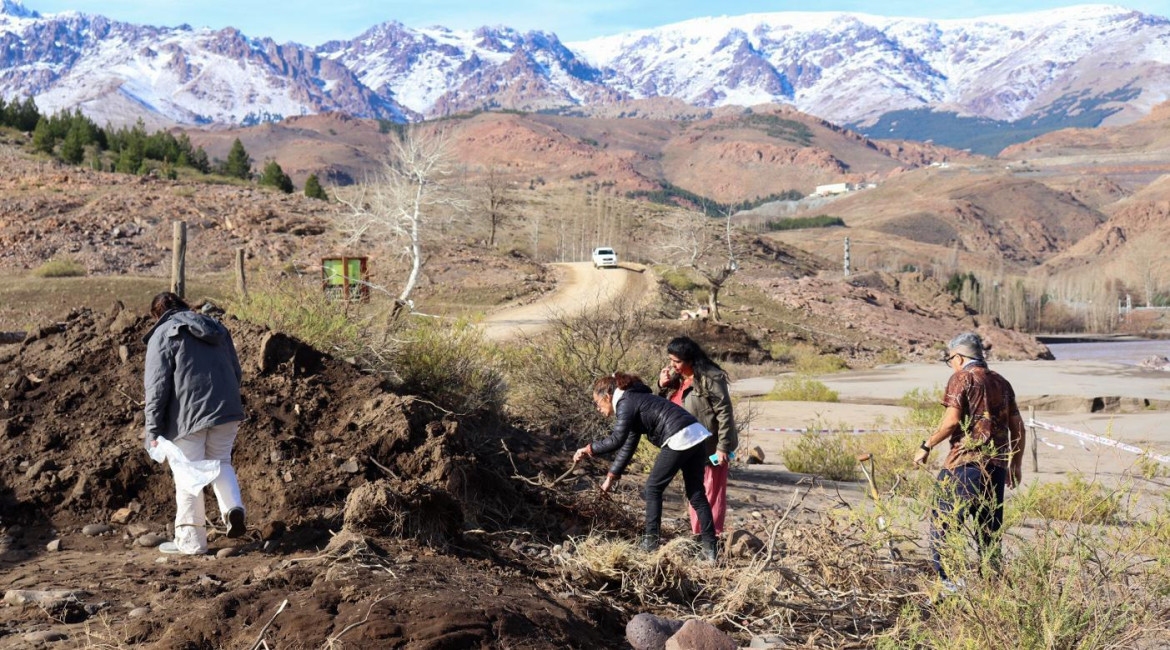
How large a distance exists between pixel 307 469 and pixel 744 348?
83.4ft

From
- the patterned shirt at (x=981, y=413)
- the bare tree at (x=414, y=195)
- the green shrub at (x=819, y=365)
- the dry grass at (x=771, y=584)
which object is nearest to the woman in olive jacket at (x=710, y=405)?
the dry grass at (x=771, y=584)

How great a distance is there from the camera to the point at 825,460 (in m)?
11.4

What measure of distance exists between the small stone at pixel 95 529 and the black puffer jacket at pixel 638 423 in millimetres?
2876

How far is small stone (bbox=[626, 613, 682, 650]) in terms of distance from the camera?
462 centimetres

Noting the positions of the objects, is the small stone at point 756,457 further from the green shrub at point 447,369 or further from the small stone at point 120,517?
the small stone at point 120,517

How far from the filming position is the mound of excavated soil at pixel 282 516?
4199 mm

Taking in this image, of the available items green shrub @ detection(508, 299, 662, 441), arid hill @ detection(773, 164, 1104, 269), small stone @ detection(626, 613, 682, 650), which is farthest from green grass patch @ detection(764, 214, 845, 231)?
small stone @ detection(626, 613, 682, 650)

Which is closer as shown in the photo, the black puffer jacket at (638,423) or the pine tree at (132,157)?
the black puffer jacket at (638,423)

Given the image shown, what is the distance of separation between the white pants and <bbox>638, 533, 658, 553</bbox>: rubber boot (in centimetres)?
229

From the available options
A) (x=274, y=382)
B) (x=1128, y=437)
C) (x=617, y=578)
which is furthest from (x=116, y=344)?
(x=1128, y=437)

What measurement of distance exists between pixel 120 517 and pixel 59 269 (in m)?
24.4

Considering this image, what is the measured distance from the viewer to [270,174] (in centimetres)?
5506

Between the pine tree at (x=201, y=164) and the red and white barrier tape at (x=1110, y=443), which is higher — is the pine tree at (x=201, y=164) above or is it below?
above

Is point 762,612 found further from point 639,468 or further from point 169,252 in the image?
point 169,252
